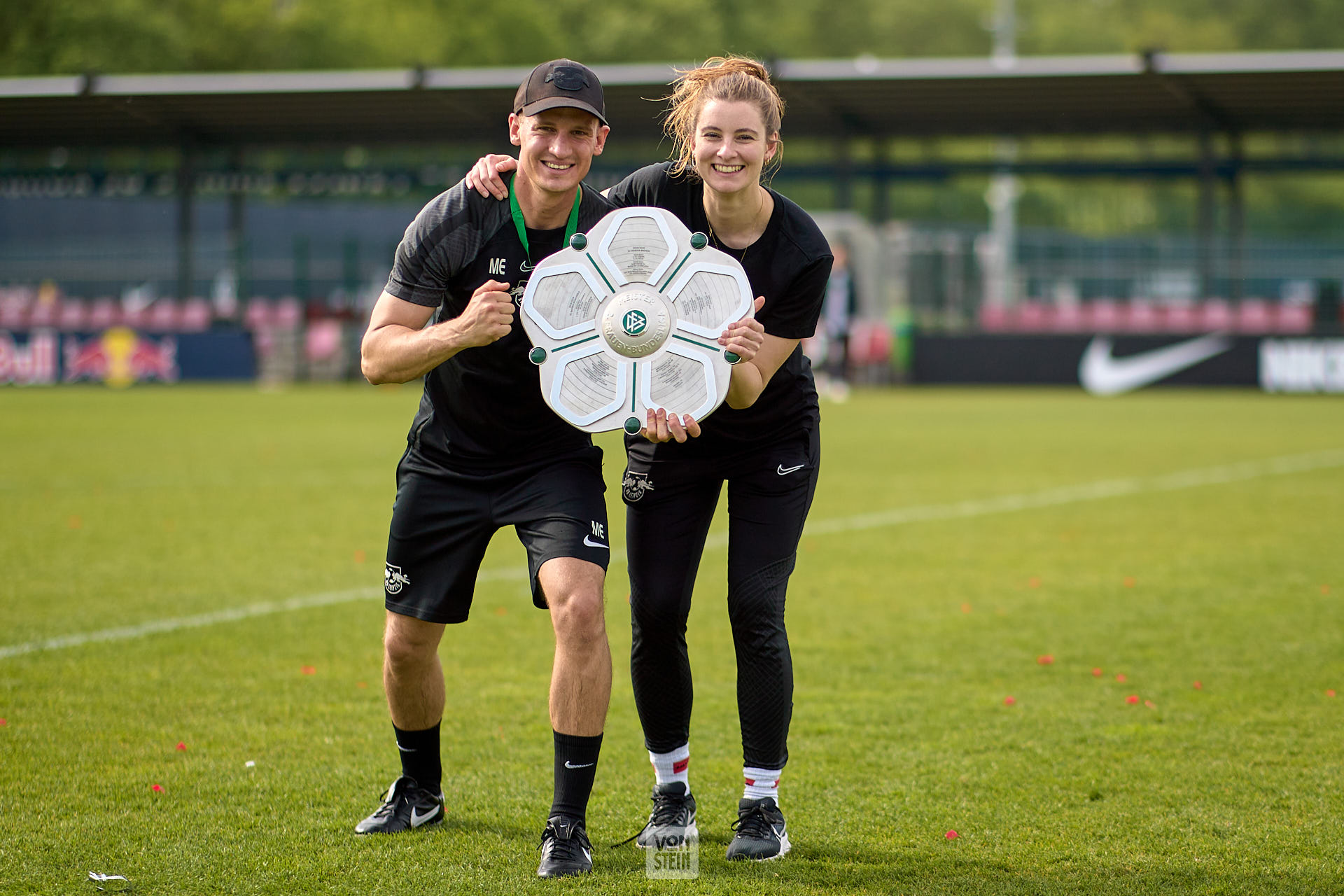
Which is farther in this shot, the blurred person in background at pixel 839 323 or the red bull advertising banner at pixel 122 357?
the red bull advertising banner at pixel 122 357

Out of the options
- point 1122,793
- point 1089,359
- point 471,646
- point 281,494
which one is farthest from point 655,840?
point 1089,359

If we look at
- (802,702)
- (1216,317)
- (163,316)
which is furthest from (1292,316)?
(802,702)

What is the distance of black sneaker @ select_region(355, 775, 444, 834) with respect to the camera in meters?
4.05

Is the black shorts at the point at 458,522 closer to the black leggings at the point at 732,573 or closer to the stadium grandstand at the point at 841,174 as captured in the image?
the black leggings at the point at 732,573

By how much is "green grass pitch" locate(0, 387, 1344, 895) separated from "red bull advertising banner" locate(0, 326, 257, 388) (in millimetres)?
17132

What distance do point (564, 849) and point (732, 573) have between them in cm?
89

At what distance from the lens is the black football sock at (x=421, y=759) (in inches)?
164

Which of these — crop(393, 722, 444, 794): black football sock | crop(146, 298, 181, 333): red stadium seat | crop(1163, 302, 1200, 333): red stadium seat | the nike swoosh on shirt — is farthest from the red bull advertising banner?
crop(393, 722, 444, 794): black football sock

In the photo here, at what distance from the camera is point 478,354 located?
3984mm

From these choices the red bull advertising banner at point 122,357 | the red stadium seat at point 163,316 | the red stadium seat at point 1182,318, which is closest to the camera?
the red stadium seat at point 1182,318

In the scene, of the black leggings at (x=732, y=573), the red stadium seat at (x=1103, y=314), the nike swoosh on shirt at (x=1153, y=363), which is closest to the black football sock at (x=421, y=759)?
the black leggings at (x=732, y=573)

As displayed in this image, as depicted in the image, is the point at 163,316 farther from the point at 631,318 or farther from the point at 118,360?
the point at 631,318

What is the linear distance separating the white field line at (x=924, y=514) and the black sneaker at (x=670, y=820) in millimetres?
3323

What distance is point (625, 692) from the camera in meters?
5.77
